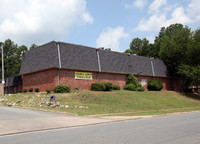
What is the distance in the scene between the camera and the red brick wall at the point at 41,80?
2883 cm

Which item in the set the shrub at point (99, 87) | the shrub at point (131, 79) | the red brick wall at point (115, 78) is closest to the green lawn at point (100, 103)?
the shrub at point (99, 87)

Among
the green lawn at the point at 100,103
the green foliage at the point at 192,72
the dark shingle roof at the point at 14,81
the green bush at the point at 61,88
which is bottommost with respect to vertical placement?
the green lawn at the point at 100,103

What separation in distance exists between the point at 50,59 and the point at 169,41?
2620 cm

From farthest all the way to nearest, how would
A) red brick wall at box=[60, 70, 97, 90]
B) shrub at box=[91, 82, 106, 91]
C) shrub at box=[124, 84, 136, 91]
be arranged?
shrub at box=[124, 84, 136, 91] < shrub at box=[91, 82, 106, 91] < red brick wall at box=[60, 70, 97, 90]

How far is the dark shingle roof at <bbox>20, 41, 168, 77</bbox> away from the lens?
2952cm

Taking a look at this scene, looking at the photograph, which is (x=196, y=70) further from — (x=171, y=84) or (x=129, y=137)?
(x=129, y=137)

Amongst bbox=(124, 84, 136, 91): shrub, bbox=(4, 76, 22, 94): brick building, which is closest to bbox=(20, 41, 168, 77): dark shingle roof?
bbox=(124, 84, 136, 91): shrub

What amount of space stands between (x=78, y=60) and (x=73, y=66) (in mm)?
1423

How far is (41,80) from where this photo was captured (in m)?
30.7

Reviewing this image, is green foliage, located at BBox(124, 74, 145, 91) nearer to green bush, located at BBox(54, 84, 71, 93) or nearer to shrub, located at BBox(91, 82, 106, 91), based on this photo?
shrub, located at BBox(91, 82, 106, 91)

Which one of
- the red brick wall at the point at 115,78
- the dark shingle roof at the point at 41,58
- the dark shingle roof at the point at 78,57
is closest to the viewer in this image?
the dark shingle roof at the point at 41,58

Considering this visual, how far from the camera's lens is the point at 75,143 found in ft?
26.0

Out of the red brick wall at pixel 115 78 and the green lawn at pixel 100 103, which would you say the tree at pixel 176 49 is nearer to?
the red brick wall at pixel 115 78

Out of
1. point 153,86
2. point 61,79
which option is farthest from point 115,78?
point 61,79
